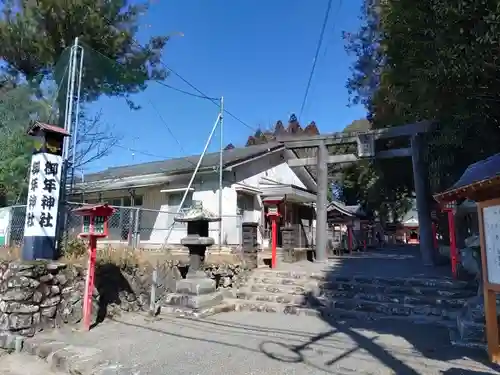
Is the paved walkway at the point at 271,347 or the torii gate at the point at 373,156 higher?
the torii gate at the point at 373,156

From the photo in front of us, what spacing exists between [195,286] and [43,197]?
389cm

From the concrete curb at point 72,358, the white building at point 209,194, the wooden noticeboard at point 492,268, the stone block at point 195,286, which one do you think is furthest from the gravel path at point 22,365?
the white building at point 209,194

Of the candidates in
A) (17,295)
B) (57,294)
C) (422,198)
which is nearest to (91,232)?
(57,294)

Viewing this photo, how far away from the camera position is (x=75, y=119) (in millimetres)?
8508

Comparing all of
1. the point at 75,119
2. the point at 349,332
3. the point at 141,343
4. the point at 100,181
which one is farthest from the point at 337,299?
the point at 100,181

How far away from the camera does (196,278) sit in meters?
8.86

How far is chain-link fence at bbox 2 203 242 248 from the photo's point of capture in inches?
388

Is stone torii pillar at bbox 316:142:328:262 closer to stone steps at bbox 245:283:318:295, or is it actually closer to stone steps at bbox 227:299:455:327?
stone steps at bbox 245:283:318:295

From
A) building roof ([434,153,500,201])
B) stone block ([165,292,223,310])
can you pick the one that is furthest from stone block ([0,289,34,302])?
building roof ([434,153,500,201])

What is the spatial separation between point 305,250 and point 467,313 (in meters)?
8.60

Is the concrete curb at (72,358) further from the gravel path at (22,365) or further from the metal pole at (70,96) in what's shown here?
the metal pole at (70,96)

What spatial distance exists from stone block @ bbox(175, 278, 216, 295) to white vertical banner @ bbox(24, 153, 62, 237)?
315 centimetres

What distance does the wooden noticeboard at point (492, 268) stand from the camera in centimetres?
463

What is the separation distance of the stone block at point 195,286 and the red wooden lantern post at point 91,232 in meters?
2.28
